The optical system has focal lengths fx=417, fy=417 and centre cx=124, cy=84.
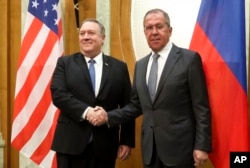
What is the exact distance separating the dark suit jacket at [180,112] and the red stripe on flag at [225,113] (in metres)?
0.13

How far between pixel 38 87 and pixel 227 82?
1.36 meters

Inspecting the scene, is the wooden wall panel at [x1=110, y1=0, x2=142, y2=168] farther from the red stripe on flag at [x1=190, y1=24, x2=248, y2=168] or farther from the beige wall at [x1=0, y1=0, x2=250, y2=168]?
the red stripe on flag at [x1=190, y1=24, x2=248, y2=168]

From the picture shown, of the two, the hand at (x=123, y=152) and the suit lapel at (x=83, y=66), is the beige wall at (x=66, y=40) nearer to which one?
the hand at (x=123, y=152)

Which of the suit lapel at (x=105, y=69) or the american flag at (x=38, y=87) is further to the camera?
the american flag at (x=38, y=87)

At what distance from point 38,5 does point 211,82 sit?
1433 millimetres

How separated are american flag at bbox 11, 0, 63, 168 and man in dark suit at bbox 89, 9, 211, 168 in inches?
29.9

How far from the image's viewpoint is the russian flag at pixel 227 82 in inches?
92.3

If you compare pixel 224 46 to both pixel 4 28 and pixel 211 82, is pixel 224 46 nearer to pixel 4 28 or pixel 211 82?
pixel 211 82


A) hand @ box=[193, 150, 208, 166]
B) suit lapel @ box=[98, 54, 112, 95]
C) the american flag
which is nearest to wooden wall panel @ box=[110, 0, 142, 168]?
the american flag

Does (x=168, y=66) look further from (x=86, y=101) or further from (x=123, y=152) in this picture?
(x=123, y=152)

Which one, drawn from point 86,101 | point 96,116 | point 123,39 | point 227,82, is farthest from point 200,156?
point 123,39

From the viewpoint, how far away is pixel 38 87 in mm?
3002

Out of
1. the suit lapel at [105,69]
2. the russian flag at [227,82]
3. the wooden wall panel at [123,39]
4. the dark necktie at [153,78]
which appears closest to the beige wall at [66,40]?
the wooden wall panel at [123,39]

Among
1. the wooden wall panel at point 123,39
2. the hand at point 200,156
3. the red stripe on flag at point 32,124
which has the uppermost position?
the wooden wall panel at point 123,39
